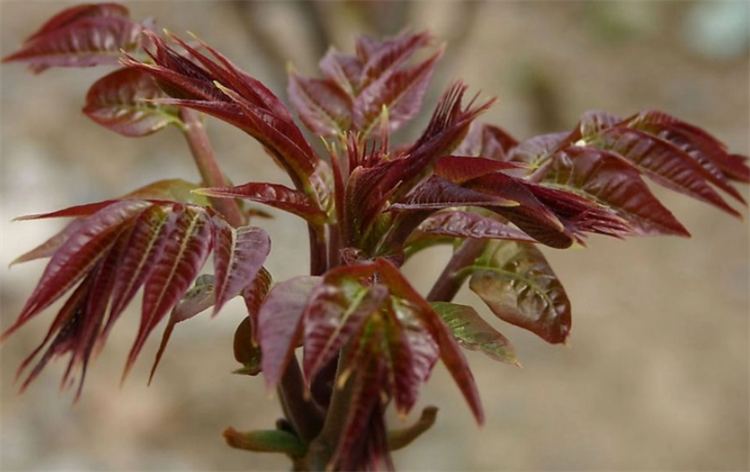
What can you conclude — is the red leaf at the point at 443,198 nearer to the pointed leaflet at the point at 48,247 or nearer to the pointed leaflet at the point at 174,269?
the pointed leaflet at the point at 174,269

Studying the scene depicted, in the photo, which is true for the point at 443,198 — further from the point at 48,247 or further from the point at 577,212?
the point at 48,247

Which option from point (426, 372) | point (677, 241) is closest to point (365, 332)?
point (426, 372)

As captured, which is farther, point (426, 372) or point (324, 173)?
point (324, 173)

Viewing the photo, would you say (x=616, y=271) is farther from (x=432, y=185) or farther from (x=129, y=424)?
(x=432, y=185)

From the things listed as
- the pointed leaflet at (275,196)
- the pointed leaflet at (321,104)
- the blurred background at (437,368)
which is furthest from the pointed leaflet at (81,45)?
the blurred background at (437,368)

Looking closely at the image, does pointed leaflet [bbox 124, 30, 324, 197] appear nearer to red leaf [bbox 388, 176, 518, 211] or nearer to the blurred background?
red leaf [bbox 388, 176, 518, 211]

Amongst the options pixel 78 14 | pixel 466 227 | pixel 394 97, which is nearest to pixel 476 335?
pixel 466 227
